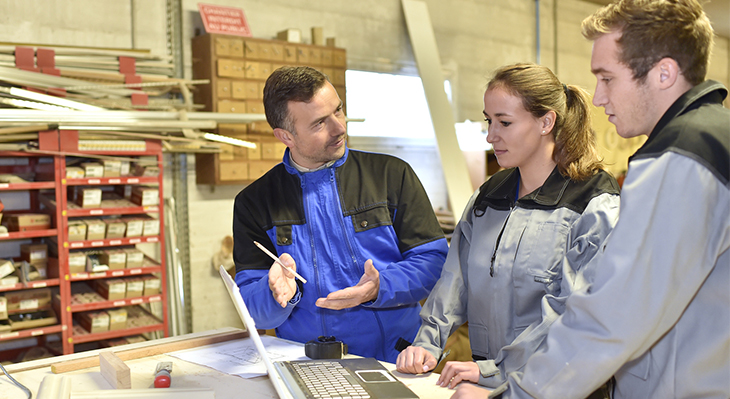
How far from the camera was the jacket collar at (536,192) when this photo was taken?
1.59m

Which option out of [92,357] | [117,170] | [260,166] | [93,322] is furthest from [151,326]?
Result: [92,357]

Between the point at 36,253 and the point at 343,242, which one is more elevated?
the point at 343,242

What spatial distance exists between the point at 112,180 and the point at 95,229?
0.34 m

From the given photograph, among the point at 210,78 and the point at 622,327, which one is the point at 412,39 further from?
the point at 622,327

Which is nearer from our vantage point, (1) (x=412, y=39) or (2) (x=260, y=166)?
(2) (x=260, y=166)

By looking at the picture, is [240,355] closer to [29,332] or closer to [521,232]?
[521,232]

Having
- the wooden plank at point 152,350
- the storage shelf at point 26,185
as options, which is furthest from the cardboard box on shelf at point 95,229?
the wooden plank at point 152,350

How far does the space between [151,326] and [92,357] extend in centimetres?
237

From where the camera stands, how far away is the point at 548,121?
1715mm

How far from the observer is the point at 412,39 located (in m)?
6.00

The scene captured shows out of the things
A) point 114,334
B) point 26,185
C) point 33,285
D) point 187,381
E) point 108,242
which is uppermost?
point 26,185

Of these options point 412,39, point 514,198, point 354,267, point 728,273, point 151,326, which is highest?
point 412,39

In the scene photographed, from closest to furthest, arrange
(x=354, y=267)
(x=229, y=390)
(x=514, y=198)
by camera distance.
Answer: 1. (x=229, y=390)
2. (x=514, y=198)
3. (x=354, y=267)

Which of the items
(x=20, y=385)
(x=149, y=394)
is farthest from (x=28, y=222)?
(x=149, y=394)
